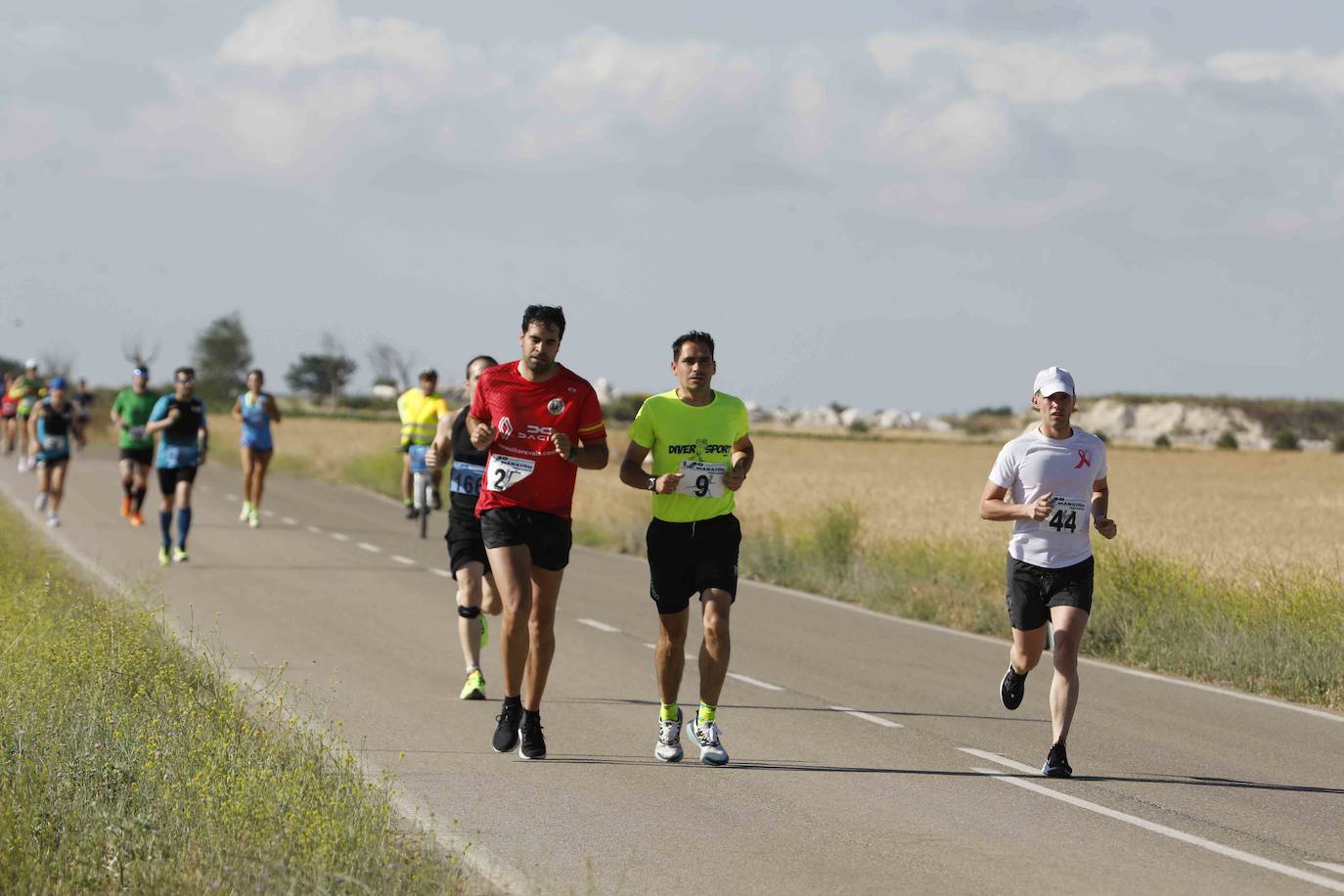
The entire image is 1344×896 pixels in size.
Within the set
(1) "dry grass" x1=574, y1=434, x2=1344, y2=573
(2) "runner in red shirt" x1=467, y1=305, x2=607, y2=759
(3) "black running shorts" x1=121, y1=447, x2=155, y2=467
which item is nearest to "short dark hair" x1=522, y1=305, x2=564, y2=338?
(2) "runner in red shirt" x1=467, y1=305, x2=607, y2=759

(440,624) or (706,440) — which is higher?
(706,440)

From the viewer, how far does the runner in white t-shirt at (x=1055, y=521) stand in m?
9.04

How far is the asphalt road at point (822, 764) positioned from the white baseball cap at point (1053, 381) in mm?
1852

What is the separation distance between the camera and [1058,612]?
356 inches

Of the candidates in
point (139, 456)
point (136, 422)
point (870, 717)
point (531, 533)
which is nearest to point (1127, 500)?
point (139, 456)

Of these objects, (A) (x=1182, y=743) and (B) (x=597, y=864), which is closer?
(B) (x=597, y=864)

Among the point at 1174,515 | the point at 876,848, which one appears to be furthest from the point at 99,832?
the point at 1174,515

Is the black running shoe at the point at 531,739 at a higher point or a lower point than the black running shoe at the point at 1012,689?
lower

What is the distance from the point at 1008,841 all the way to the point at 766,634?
7.76 metres

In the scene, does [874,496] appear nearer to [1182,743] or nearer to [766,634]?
[766,634]

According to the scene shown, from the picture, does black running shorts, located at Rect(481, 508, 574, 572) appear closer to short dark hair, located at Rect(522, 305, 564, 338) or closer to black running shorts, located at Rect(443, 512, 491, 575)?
short dark hair, located at Rect(522, 305, 564, 338)

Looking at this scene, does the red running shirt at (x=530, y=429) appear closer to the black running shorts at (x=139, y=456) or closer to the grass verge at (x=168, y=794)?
the grass verge at (x=168, y=794)

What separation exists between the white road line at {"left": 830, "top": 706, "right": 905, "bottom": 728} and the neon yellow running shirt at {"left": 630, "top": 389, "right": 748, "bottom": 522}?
222 centimetres

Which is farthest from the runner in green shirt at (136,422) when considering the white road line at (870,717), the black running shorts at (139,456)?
the white road line at (870,717)
